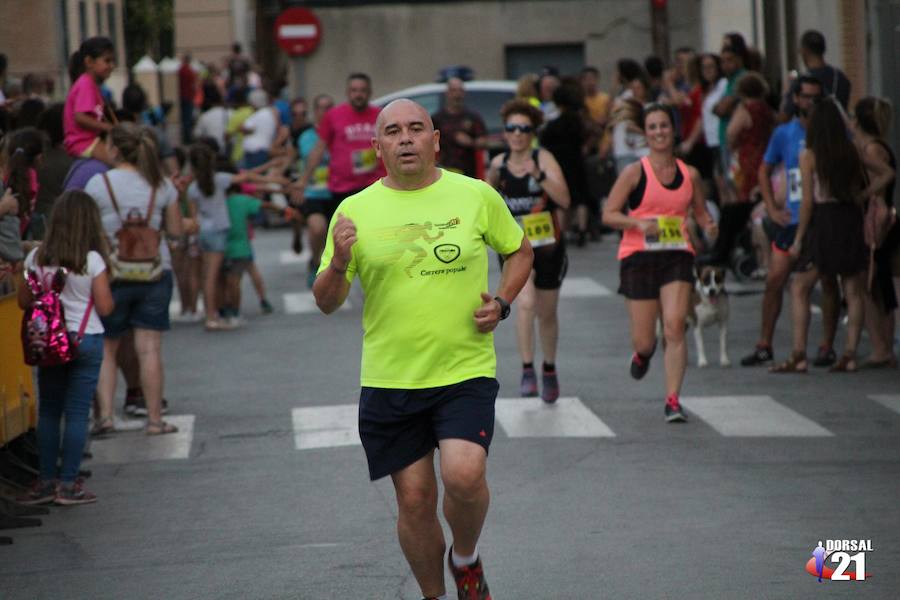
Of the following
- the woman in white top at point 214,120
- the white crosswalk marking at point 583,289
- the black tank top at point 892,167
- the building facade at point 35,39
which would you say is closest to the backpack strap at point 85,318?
the black tank top at point 892,167

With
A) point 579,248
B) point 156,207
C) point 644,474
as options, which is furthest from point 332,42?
point 644,474

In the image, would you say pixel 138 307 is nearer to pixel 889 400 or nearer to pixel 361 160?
pixel 889 400

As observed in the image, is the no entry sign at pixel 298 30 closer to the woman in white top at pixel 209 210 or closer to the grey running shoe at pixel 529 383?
the woman in white top at pixel 209 210

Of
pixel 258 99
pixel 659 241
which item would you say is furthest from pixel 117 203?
pixel 258 99

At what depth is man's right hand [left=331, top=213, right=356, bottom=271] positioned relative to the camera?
6.52m

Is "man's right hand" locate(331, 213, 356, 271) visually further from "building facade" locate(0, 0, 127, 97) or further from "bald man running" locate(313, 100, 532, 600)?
"building facade" locate(0, 0, 127, 97)

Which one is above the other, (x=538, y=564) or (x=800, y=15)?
(x=800, y=15)

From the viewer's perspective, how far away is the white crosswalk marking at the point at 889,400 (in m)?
12.2

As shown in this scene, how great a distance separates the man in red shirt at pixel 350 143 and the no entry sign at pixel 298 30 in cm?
1682

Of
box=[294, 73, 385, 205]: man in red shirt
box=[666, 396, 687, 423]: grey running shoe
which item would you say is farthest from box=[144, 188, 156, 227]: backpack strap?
box=[294, 73, 385, 205]: man in red shirt

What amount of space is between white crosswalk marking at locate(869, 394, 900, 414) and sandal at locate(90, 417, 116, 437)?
494cm

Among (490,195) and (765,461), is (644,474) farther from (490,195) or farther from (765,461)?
(490,195)

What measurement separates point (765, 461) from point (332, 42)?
1091 inches

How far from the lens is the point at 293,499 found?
966 cm
